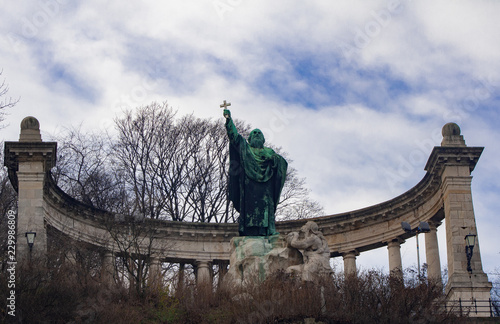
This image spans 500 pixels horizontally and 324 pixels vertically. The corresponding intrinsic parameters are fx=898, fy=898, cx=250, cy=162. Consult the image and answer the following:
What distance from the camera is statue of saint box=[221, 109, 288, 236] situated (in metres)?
29.0

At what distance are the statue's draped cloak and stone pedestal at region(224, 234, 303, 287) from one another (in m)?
0.69

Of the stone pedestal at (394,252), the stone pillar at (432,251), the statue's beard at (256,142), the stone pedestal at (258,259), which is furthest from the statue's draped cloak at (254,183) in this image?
the stone pedestal at (394,252)

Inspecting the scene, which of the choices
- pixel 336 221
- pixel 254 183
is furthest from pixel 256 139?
pixel 336 221

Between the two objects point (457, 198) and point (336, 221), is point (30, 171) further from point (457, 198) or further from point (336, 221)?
point (457, 198)

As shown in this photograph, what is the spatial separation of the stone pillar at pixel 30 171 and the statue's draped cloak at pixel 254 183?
11299mm

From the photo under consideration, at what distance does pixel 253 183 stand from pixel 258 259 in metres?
2.86

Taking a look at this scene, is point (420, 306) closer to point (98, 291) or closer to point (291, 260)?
point (291, 260)

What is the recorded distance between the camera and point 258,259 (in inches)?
1098

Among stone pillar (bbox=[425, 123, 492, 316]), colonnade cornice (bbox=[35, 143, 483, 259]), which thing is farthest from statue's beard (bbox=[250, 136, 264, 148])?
stone pillar (bbox=[425, 123, 492, 316])

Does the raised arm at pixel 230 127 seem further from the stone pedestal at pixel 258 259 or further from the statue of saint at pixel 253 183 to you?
the stone pedestal at pixel 258 259

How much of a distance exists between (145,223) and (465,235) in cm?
1417

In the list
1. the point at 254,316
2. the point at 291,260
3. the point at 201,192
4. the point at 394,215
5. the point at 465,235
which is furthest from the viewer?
the point at 201,192

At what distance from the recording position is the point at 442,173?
131 ft

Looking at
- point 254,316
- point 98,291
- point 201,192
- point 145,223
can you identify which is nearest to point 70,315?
point 98,291
